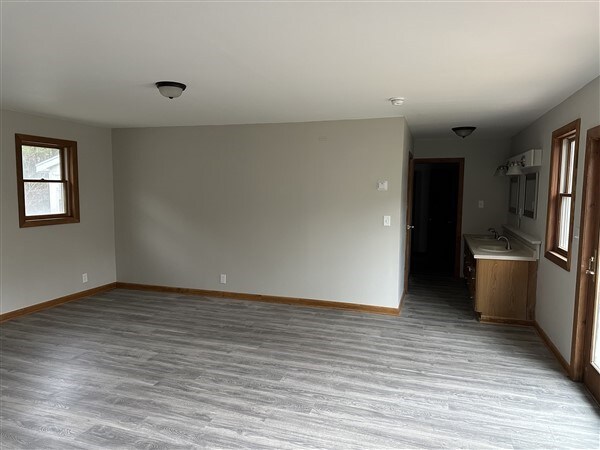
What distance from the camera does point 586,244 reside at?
2.98m

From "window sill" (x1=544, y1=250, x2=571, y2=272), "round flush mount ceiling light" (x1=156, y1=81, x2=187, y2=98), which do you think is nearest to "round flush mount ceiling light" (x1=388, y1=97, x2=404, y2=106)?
"round flush mount ceiling light" (x1=156, y1=81, x2=187, y2=98)

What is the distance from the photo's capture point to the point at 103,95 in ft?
11.7

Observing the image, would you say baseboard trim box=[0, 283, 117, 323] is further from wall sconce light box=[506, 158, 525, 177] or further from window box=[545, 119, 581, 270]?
wall sconce light box=[506, 158, 525, 177]

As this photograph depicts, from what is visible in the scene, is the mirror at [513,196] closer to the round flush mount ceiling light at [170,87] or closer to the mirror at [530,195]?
the mirror at [530,195]

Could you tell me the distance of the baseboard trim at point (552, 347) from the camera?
10.7ft

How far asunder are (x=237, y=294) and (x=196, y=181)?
5.36 feet

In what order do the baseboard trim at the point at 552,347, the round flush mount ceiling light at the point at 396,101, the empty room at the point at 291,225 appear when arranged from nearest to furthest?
the empty room at the point at 291,225 < the baseboard trim at the point at 552,347 < the round flush mount ceiling light at the point at 396,101

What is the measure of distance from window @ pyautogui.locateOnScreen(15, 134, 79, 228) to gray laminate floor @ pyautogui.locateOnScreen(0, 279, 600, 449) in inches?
48.0

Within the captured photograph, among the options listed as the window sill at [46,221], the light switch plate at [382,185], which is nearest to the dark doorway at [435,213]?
the light switch plate at [382,185]

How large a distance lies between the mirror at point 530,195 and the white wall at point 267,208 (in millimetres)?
1438

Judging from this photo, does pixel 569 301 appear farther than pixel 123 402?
Yes

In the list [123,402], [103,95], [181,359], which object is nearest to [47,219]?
[103,95]

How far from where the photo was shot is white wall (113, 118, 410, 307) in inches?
186

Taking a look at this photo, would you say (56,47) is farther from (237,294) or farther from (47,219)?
(237,294)
